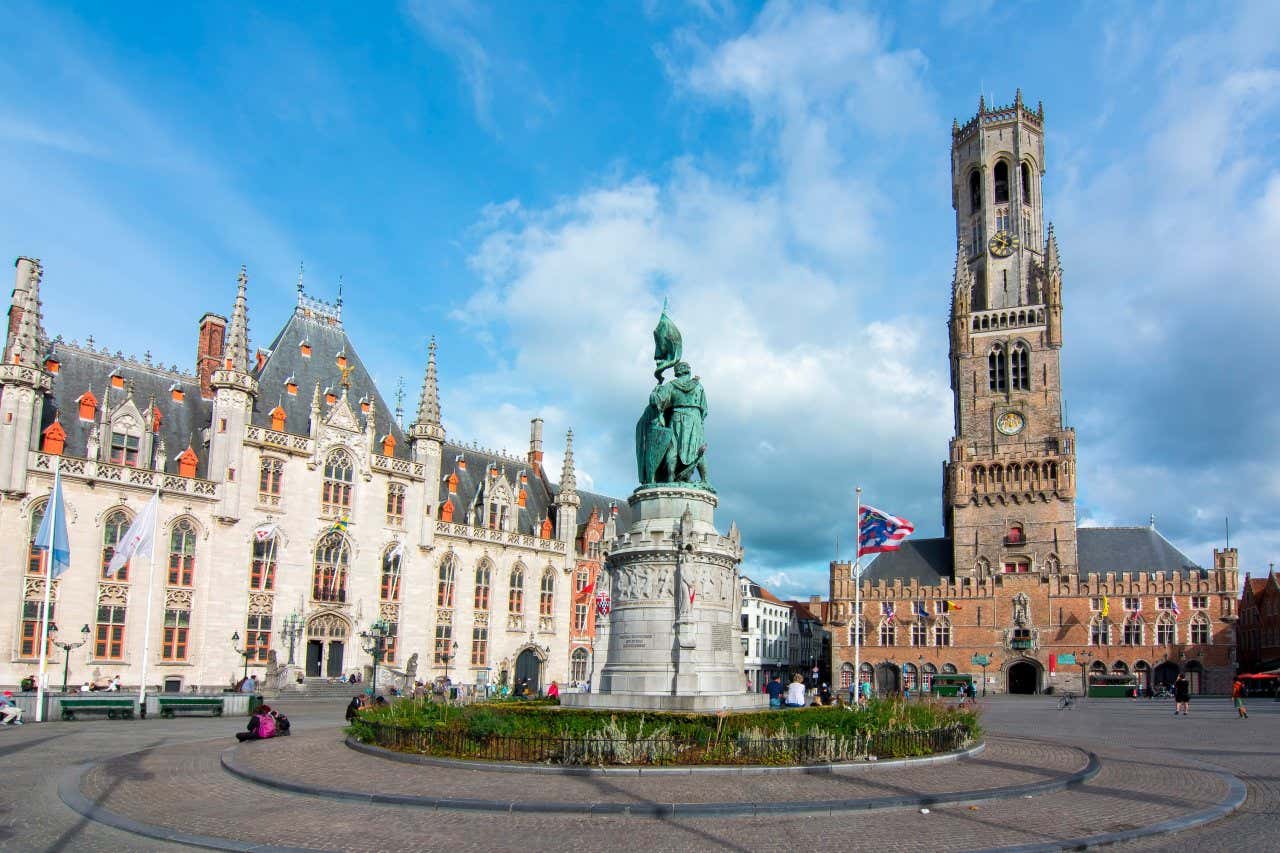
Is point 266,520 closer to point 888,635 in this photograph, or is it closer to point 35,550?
point 35,550

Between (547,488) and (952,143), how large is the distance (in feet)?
178

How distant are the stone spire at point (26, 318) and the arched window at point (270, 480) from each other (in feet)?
35.6

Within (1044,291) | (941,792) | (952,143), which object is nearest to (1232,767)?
(941,792)

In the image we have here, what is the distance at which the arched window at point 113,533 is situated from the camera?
42.0 m

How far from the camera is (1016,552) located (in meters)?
76.8

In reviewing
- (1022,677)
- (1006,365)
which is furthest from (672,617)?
(1006,365)

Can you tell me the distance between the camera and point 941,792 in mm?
14383

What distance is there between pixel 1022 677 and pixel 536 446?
4212 cm

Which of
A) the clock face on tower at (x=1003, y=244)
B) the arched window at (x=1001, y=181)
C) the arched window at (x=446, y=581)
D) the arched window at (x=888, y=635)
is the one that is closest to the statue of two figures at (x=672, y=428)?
the arched window at (x=446, y=581)

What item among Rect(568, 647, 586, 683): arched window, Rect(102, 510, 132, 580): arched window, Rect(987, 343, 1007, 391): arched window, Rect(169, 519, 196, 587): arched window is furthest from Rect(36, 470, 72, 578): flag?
Rect(987, 343, 1007, 391): arched window

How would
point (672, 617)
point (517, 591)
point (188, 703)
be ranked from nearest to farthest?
point (672, 617) < point (188, 703) < point (517, 591)

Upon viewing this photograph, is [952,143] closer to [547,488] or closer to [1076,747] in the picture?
[547,488]

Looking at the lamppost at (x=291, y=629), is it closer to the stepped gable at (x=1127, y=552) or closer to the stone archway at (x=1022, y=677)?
the stone archway at (x=1022, y=677)

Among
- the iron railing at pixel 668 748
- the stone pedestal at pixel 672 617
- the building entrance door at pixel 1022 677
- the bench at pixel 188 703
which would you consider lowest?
the building entrance door at pixel 1022 677
